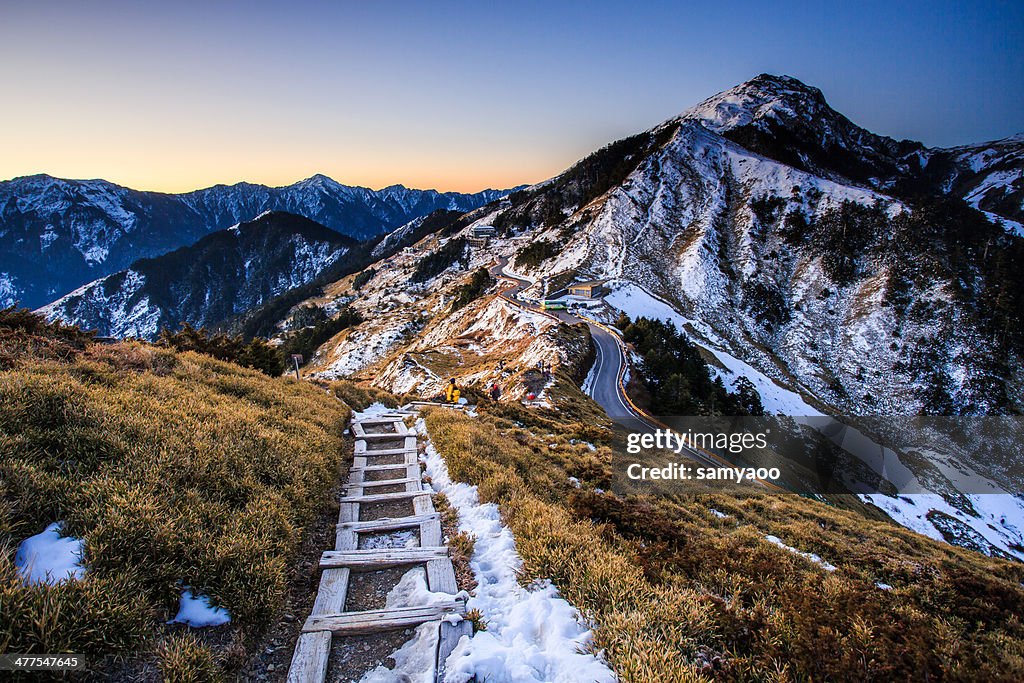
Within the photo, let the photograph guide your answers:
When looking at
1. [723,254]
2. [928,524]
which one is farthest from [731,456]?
[723,254]

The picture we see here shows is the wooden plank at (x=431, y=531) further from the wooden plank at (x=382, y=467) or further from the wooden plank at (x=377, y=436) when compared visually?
the wooden plank at (x=377, y=436)

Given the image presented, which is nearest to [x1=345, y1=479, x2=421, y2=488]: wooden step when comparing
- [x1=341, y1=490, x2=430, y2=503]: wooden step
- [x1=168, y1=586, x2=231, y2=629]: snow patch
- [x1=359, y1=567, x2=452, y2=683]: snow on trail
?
[x1=341, y1=490, x2=430, y2=503]: wooden step

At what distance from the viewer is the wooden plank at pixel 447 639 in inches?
156

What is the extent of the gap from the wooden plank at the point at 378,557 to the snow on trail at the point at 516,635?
654mm

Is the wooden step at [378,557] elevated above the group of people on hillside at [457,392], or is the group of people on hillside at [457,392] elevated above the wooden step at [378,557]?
the wooden step at [378,557]


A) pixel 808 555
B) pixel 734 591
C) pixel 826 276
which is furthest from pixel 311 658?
pixel 826 276

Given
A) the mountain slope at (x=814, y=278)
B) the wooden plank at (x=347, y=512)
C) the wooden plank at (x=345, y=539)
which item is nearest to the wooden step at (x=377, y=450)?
the wooden plank at (x=347, y=512)

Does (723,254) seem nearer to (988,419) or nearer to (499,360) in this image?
(988,419)

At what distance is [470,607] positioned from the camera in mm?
4973

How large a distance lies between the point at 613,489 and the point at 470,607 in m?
7.03

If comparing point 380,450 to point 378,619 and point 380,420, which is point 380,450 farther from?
point 378,619

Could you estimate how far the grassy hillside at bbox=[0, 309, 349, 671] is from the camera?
354 cm

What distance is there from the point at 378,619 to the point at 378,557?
130cm

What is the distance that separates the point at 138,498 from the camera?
16.6 ft
